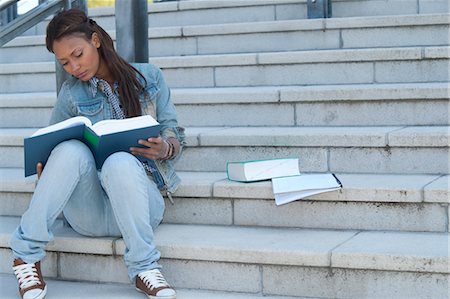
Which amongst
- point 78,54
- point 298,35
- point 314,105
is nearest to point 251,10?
point 298,35

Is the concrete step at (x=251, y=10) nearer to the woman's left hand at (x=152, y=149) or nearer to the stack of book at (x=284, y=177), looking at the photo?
the stack of book at (x=284, y=177)

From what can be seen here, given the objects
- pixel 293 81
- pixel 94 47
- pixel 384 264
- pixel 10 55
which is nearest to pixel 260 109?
pixel 293 81

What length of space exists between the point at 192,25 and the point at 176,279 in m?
2.41

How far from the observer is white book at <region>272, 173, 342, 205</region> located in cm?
320

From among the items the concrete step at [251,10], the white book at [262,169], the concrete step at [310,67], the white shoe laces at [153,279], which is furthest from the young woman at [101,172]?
the concrete step at [251,10]

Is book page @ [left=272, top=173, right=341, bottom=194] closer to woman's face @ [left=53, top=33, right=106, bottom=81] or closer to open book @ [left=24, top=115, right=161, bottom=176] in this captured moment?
open book @ [left=24, top=115, right=161, bottom=176]

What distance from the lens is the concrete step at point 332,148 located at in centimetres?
348

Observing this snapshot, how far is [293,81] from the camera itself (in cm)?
435

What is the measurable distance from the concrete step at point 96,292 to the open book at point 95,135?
0.45 m

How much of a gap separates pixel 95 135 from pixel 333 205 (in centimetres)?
91

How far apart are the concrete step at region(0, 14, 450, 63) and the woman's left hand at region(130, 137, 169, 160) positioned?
5.54 ft

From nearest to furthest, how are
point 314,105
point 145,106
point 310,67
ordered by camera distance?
point 145,106 → point 314,105 → point 310,67

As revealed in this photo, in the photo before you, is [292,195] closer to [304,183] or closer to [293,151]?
[304,183]

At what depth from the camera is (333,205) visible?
3.26 metres
